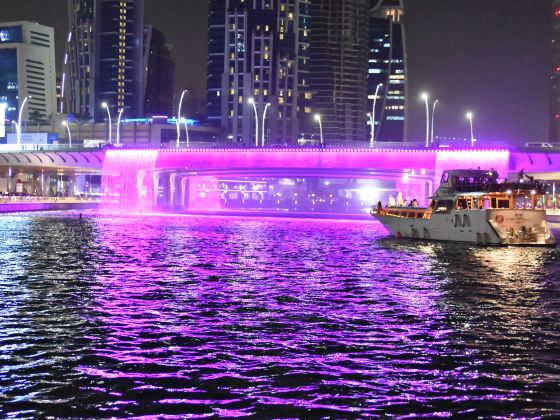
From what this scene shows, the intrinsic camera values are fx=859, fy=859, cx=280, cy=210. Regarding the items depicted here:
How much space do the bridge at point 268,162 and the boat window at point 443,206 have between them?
40.3m

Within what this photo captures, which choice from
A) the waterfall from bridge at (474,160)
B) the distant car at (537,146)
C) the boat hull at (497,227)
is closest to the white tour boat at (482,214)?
the boat hull at (497,227)

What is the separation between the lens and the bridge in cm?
12769

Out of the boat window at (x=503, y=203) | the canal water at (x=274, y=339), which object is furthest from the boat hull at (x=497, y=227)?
the canal water at (x=274, y=339)

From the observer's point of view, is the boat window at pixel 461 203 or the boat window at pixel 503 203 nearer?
the boat window at pixel 503 203

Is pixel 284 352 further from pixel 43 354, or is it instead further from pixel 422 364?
pixel 43 354

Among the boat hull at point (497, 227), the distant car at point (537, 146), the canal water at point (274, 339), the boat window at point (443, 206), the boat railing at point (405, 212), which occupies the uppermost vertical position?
the distant car at point (537, 146)

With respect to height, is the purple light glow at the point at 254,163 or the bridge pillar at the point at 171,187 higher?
the purple light glow at the point at 254,163

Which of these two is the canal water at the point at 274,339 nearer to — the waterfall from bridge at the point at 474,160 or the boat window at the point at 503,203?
the boat window at the point at 503,203

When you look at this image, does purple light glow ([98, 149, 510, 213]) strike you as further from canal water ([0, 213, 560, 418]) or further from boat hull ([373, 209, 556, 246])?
canal water ([0, 213, 560, 418])

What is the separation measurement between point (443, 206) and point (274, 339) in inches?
2502

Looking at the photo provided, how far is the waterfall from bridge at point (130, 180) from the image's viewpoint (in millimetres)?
157000

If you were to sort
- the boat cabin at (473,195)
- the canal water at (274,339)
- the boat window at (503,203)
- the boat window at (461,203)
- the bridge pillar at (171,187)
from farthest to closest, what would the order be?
the bridge pillar at (171,187), the boat window at (461,203), the boat cabin at (473,195), the boat window at (503,203), the canal water at (274,339)

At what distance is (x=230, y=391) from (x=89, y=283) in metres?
23.8

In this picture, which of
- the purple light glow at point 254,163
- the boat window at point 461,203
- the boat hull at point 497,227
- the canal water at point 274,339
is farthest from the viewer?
the purple light glow at point 254,163
